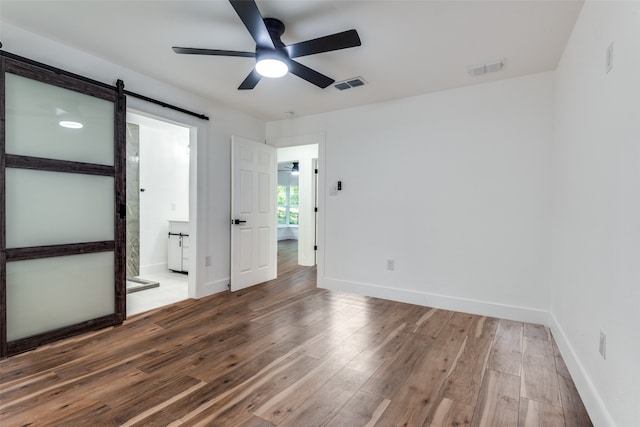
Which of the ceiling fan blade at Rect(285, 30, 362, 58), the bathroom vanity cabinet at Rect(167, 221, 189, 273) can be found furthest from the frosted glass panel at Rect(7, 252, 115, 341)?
the ceiling fan blade at Rect(285, 30, 362, 58)

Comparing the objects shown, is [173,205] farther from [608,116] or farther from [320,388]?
[608,116]

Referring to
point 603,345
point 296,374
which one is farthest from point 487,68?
point 296,374

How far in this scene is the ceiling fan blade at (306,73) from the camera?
241 centimetres

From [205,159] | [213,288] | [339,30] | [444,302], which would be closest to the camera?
[339,30]

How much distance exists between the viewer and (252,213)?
4551 millimetres

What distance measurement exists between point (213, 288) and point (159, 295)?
684 mm

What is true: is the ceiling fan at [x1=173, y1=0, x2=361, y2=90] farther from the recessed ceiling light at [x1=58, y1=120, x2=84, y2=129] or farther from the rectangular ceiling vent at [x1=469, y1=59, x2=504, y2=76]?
the rectangular ceiling vent at [x1=469, y1=59, x2=504, y2=76]

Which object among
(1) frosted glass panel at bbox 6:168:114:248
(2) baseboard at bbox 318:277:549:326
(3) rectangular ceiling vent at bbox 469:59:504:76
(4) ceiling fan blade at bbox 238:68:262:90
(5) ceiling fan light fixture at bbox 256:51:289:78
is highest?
(3) rectangular ceiling vent at bbox 469:59:504:76

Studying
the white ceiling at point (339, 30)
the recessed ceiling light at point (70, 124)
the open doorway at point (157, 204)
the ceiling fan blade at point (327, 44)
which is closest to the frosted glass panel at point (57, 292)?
the recessed ceiling light at point (70, 124)

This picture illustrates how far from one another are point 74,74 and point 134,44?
2.02ft

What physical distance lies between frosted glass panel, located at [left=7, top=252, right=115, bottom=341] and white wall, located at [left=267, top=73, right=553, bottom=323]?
103 inches

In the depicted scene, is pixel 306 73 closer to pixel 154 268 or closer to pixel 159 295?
pixel 159 295

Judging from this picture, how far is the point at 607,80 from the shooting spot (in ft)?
5.54

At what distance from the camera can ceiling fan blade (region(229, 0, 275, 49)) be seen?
1.71m
